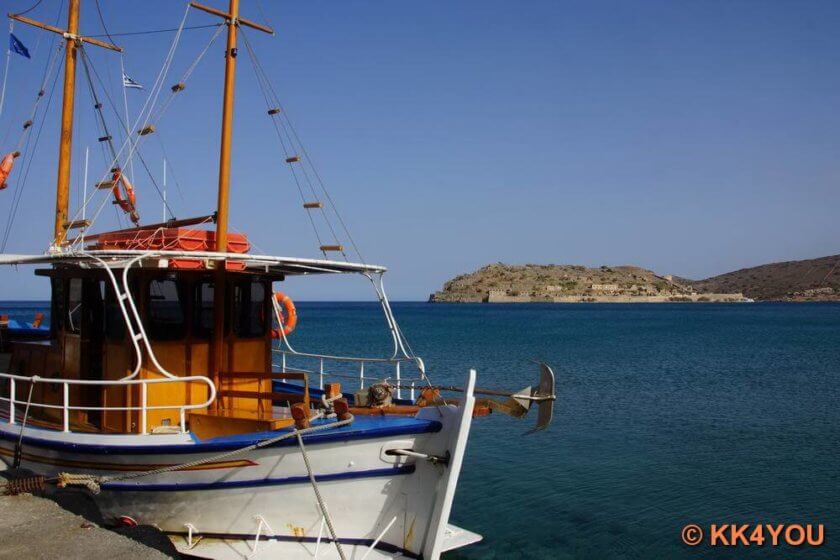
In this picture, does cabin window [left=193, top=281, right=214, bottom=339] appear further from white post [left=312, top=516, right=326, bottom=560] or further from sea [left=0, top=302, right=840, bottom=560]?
sea [left=0, top=302, right=840, bottom=560]

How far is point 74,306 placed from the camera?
10.3 metres

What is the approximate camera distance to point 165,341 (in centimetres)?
948

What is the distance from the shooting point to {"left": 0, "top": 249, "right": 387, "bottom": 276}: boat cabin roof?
8320 mm

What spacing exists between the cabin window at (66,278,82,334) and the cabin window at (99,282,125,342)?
0.56 meters

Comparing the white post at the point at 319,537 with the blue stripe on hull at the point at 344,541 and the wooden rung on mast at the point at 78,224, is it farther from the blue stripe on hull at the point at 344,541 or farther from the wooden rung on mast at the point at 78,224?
the wooden rung on mast at the point at 78,224

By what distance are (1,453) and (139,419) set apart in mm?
2726

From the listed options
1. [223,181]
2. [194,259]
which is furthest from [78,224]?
[194,259]

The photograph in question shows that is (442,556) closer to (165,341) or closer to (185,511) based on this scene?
(185,511)

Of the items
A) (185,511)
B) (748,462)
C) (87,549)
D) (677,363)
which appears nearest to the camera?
(87,549)

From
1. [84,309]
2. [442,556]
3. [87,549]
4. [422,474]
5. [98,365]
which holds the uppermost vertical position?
[84,309]

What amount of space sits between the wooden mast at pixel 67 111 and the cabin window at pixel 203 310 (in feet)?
15.4

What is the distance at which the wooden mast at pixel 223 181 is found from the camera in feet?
32.0

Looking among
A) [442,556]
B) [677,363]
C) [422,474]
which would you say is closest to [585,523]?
[442,556]

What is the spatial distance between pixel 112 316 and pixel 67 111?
5329mm
